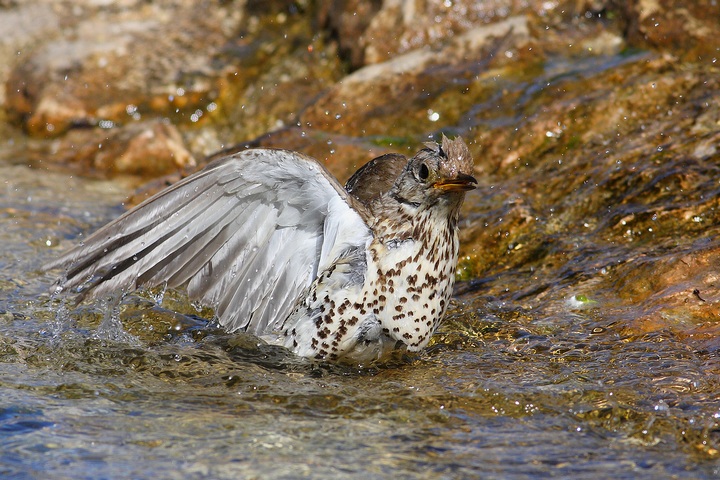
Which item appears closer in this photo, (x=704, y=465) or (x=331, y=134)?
(x=704, y=465)

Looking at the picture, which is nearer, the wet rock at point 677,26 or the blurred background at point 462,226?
the blurred background at point 462,226

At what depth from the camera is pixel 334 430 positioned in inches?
169

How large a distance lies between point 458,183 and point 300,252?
103 cm

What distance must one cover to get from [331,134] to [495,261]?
232cm

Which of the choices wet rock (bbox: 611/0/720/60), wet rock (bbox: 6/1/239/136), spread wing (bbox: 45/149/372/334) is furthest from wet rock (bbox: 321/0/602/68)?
spread wing (bbox: 45/149/372/334)

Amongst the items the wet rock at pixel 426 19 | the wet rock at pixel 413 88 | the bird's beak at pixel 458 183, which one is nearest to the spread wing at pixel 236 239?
the bird's beak at pixel 458 183

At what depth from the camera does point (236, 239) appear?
524 centimetres

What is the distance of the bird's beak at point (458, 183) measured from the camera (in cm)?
482

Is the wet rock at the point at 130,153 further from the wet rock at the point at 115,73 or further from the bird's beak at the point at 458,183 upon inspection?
the bird's beak at the point at 458,183

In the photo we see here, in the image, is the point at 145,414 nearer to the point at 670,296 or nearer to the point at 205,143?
the point at 670,296

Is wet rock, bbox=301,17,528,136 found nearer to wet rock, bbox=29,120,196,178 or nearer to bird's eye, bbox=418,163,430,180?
wet rock, bbox=29,120,196,178

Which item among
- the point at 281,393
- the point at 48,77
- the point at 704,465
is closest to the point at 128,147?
the point at 48,77

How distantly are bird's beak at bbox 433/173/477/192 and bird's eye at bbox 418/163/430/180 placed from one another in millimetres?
106

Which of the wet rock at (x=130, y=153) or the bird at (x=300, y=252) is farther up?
the wet rock at (x=130, y=153)
